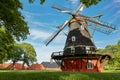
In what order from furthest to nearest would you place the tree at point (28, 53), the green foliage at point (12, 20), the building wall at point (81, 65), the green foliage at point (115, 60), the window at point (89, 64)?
the tree at point (28, 53) < the green foliage at point (115, 60) < the window at point (89, 64) < the building wall at point (81, 65) < the green foliage at point (12, 20)

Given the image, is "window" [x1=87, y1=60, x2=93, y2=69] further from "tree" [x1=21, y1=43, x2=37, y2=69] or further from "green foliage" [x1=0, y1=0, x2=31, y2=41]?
"tree" [x1=21, y1=43, x2=37, y2=69]

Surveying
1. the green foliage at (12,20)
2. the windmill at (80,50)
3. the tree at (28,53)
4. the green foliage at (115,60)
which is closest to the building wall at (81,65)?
the windmill at (80,50)

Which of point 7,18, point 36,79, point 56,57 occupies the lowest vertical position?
point 36,79

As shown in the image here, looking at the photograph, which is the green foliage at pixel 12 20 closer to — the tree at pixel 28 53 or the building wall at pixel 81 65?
the building wall at pixel 81 65

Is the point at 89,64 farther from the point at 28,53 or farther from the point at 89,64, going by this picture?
the point at 28,53

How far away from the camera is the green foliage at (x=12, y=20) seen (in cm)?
2502

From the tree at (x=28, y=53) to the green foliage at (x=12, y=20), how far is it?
79.7 metres

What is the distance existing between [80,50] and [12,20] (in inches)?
723

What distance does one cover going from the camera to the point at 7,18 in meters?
26.0

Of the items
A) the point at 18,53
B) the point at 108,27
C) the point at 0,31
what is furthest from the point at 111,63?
the point at 0,31

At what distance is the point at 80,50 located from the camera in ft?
138

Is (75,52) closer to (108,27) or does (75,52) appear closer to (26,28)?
(108,27)

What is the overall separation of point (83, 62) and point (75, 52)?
86.8 inches

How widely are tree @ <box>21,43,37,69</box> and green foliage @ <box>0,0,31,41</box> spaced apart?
79.7m
